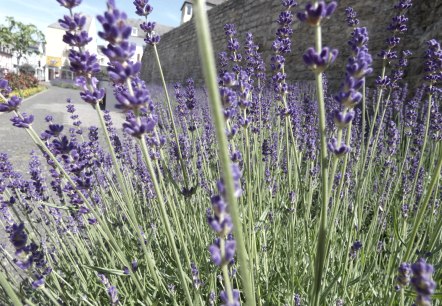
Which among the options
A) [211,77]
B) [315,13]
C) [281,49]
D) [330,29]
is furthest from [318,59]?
[330,29]

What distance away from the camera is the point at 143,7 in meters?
1.75

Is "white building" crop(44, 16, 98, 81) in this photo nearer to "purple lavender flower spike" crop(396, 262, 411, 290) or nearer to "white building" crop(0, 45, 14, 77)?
"white building" crop(0, 45, 14, 77)

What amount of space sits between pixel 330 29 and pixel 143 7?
6.53 m

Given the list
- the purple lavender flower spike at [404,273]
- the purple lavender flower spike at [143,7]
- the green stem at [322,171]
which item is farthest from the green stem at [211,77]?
the purple lavender flower spike at [143,7]

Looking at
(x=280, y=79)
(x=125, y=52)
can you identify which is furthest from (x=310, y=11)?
(x=280, y=79)

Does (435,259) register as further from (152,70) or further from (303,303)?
(152,70)

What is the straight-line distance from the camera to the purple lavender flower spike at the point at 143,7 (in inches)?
68.0

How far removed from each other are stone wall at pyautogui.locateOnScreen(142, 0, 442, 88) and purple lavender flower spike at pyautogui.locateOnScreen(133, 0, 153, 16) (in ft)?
15.4

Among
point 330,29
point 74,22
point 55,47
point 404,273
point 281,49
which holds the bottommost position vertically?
point 404,273

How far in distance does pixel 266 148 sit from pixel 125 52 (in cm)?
179

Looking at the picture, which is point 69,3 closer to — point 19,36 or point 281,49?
point 281,49

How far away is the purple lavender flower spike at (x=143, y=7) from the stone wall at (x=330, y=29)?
471 cm

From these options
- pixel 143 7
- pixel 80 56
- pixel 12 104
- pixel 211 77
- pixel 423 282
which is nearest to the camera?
pixel 211 77

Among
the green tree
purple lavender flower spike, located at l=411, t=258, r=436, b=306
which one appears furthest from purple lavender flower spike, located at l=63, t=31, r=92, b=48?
the green tree
